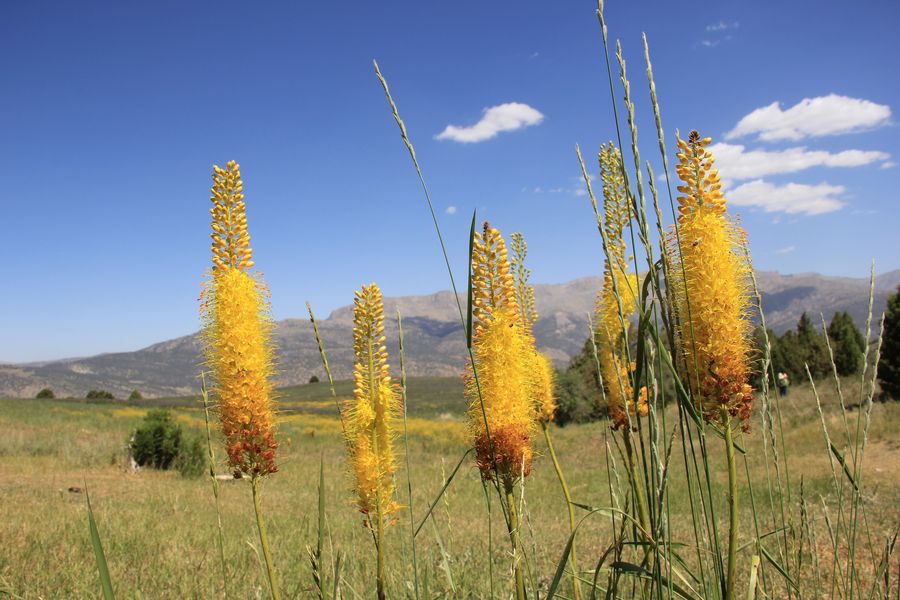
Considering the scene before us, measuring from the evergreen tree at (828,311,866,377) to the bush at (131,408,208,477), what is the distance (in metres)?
37.0

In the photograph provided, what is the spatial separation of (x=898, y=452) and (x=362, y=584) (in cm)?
2028

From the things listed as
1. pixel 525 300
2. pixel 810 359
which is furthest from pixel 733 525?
pixel 810 359

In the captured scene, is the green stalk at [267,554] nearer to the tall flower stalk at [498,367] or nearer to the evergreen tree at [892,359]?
the tall flower stalk at [498,367]

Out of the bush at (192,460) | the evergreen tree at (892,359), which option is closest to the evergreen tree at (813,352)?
the evergreen tree at (892,359)

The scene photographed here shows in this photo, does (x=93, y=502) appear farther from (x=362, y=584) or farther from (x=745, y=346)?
(x=745, y=346)

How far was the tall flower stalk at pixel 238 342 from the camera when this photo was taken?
296cm

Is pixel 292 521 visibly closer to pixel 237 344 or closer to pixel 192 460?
pixel 237 344

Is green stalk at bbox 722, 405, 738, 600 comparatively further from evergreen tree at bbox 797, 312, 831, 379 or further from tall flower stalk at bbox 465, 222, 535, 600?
evergreen tree at bbox 797, 312, 831, 379

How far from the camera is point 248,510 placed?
12227mm

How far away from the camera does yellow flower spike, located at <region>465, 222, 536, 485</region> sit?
2.90 metres

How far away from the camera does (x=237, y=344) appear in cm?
312

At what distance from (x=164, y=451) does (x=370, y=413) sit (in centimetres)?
1840

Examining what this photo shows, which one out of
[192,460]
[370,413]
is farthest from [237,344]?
[192,460]

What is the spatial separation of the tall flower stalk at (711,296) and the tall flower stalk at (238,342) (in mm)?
2059
